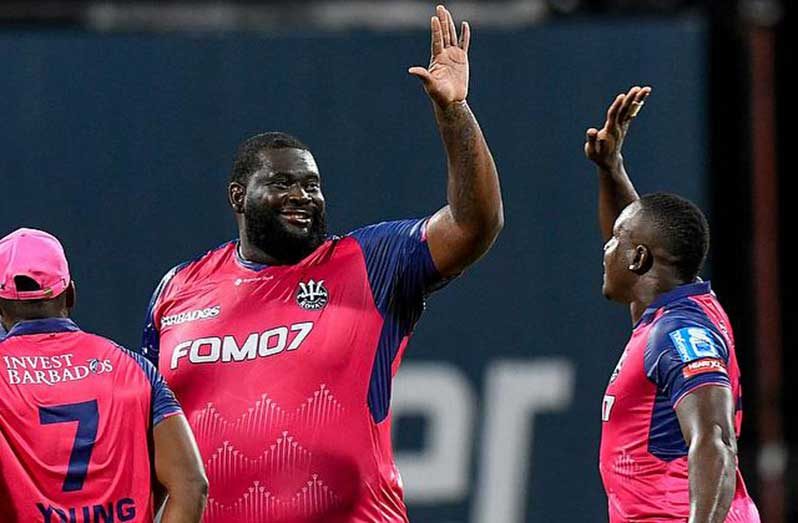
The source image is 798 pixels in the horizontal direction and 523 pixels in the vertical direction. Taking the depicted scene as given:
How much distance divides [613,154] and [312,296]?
1383 millimetres

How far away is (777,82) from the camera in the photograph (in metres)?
11.2

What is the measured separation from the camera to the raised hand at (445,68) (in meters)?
5.40

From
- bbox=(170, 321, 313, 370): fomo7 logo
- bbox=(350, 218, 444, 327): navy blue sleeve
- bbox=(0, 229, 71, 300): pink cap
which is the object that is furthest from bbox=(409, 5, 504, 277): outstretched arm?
bbox=(0, 229, 71, 300): pink cap

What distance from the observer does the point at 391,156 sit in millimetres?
9539

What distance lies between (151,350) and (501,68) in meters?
4.05

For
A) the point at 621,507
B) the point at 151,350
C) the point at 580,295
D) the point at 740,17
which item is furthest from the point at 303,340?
the point at 740,17

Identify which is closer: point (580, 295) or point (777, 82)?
point (580, 295)

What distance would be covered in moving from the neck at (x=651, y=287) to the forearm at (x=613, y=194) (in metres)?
0.72

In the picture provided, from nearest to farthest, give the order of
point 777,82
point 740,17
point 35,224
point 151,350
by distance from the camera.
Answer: point 151,350 → point 35,224 → point 740,17 → point 777,82

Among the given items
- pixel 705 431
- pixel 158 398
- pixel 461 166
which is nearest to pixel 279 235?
pixel 461 166

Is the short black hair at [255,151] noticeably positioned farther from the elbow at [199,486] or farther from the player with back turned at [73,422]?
the elbow at [199,486]

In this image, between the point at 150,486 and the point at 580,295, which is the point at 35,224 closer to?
the point at 580,295

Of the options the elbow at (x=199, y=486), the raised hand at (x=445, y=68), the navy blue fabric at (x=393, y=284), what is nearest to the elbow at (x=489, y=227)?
the navy blue fabric at (x=393, y=284)

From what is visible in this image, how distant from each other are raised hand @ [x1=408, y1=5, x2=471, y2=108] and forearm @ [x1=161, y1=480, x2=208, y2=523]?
143 cm
